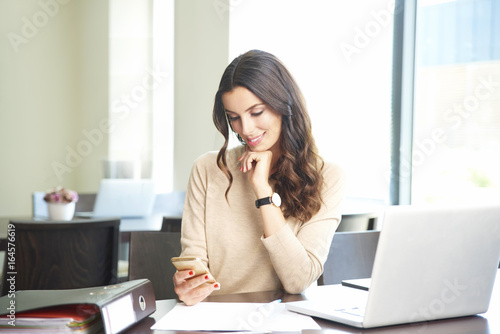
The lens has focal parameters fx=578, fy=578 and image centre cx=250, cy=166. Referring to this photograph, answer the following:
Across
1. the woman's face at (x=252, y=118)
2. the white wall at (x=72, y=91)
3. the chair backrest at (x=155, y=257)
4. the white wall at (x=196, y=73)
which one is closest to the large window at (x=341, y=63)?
the white wall at (x=196, y=73)

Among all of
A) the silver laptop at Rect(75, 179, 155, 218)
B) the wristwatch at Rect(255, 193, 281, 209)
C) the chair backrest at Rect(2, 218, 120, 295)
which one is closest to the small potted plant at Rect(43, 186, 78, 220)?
the silver laptop at Rect(75, 179, 155, 218)

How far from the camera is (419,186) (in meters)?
3.58

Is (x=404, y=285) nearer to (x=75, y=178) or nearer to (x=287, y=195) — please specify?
(x=287, y=195)

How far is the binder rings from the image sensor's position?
1.03m

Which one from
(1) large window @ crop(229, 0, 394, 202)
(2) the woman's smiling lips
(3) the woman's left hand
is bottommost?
(3) the woman's left hand

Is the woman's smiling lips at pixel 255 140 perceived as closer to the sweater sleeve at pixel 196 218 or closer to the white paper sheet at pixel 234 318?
the sweater sleeve at pixel 196 218

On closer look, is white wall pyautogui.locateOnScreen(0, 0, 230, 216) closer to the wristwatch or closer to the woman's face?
the woman's face

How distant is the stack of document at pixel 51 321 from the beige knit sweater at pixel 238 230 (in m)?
0.66

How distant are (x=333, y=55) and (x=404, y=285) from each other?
3173 millimetres

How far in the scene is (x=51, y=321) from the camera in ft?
3.33

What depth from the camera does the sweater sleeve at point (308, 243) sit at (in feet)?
5.06

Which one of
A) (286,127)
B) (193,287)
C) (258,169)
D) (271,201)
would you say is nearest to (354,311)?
(193,287)

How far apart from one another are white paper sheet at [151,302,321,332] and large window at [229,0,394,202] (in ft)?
8.53

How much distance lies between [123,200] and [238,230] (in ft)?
Result: 8.08
